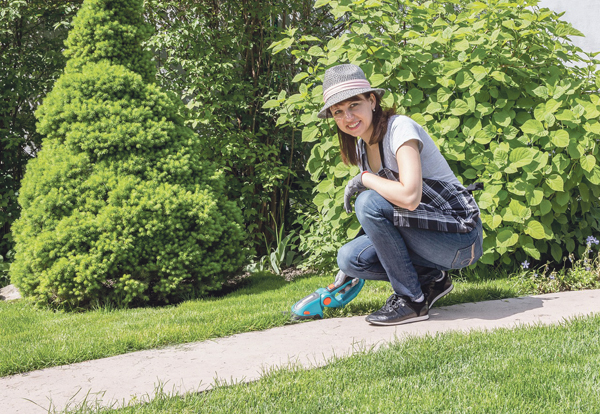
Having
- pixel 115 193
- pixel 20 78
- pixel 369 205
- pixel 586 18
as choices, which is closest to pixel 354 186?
pixel 369 205

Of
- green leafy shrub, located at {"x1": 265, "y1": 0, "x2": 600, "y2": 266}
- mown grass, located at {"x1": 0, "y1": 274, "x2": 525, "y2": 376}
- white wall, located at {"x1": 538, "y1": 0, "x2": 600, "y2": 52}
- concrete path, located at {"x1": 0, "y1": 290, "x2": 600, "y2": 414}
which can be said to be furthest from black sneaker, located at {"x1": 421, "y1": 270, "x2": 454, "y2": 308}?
white wall, located at {"x1": 538, "y1": 0, "x2": 600, "y2": 52}

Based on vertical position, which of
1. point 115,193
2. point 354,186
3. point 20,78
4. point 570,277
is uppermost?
point 20,78

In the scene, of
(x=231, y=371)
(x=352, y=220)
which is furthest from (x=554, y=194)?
(x=231, y=371)

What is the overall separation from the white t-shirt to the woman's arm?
46 mm

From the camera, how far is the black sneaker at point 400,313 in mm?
3207

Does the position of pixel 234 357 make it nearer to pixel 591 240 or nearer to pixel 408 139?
pixel 408 139

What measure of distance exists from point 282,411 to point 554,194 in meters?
3.16

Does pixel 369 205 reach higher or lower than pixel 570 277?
higher

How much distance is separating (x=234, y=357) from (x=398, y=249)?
1.10 metres

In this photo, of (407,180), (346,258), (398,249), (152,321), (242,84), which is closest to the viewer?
(407,180)

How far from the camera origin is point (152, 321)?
Answer: 11.8 ft

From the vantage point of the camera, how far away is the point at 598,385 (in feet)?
7.24

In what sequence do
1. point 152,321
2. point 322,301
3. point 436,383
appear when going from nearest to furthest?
1. point 436,383
2. point 322,301
3. point 152,321

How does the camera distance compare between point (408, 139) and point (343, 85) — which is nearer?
point (408, 139)
